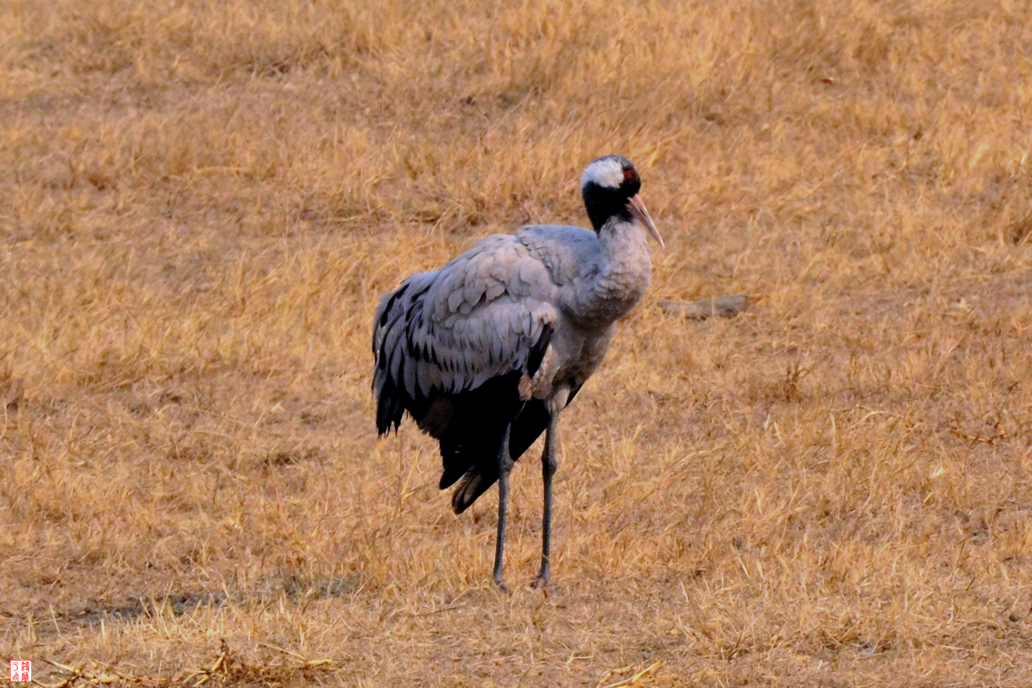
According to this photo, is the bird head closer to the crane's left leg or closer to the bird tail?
the crane's left leg

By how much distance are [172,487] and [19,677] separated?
7.49 ft

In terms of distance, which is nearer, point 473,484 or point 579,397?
point 473,484

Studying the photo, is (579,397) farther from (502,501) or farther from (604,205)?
(604,205)

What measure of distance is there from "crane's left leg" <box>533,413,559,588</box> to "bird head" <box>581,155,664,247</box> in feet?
2.62

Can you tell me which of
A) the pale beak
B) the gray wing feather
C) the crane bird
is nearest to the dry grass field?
the crane bird

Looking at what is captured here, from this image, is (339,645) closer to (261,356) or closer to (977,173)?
(261,356)

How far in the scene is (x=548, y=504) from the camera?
19.1 feet

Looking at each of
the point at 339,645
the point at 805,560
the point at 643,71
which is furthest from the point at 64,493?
the point at 643,71

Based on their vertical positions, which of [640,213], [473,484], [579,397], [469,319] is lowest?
[579,397]

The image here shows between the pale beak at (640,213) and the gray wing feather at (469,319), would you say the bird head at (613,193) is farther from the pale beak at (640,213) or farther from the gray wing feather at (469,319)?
the gray wing feather at (469,319)

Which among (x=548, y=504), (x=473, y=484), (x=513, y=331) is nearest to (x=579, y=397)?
(x=473, y=484)

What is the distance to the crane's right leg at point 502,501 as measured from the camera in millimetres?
5605

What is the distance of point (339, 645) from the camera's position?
476cm

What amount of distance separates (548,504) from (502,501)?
0.17 metres
